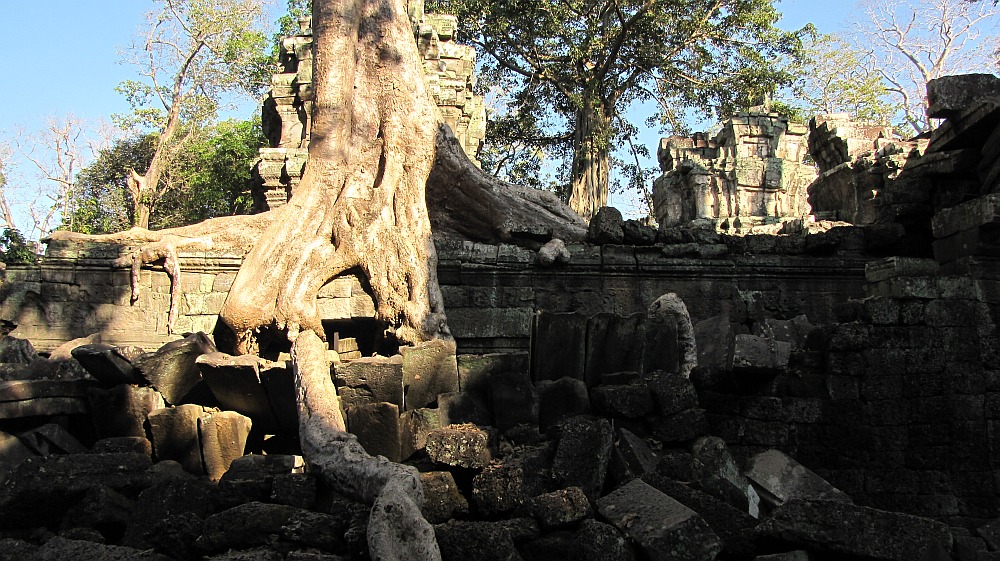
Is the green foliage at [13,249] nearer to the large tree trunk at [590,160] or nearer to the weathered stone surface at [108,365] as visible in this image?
the weathered stone surface at [108,365]

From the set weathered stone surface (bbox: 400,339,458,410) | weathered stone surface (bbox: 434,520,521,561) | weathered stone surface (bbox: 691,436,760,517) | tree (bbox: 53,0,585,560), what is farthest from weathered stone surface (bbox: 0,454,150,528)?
weathered stone surface (bbox: 691,436,760,517)

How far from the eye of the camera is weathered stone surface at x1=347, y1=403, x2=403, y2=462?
13.3 ft

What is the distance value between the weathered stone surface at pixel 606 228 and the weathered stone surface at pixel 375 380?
3.14 meters

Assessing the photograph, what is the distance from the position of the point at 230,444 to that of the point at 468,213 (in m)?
3.42

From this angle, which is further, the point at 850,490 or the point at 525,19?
the point at 525,19

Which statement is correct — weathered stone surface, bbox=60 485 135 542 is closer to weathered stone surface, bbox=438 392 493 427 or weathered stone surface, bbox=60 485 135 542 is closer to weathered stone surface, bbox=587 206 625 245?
weathered stone surface, bbox=438 392 493 427

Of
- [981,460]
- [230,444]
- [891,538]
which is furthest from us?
[981,460]

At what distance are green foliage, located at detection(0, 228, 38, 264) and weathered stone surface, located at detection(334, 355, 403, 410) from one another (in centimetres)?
401

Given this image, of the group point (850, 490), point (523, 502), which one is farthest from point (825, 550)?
point (850, 490)

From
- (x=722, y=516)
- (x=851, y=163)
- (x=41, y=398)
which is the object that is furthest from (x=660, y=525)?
(x=851, y=163)

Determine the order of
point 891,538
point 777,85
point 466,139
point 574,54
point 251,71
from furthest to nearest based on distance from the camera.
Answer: point 251,71 < point 777,85 < point 574,54 < point 466,139 < point 891,538

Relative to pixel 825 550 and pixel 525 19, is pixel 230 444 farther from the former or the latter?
pixel 525 19

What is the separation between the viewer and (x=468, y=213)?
722 centimetres

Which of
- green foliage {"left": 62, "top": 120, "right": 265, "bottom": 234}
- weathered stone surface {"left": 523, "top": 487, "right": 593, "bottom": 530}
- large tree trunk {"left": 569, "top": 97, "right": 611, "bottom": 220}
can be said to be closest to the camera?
weathered stone surface {"left": 523, "top": 487, "right": 593, "bottom": 530}
